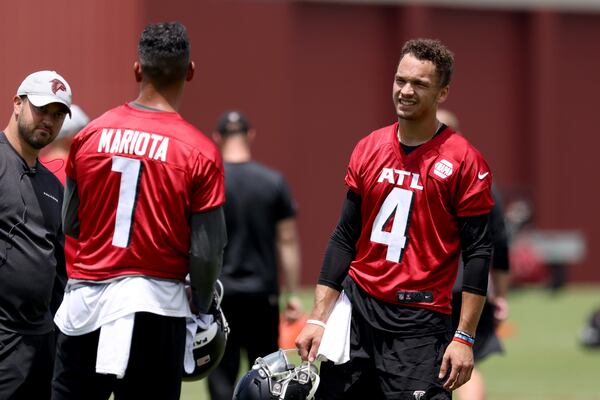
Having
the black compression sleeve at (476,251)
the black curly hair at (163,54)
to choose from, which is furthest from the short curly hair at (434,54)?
the black curly hair at (163,54)

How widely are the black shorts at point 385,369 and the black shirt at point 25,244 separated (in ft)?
4.86

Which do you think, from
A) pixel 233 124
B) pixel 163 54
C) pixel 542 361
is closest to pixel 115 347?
pixel 163 54

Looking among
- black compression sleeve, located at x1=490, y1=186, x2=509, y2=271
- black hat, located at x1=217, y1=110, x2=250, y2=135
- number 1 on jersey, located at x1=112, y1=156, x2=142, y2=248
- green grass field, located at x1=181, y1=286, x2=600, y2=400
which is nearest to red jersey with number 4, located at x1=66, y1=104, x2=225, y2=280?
number 1 on jersey, located at x1=112, y1=156, x2=142, y2=248

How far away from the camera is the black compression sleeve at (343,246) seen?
21.2 feet

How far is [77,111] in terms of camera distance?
847 cm

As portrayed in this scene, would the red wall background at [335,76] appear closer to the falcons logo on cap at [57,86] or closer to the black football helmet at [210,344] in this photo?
the falcons logo on cap at [57,86]

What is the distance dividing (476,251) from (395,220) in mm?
421

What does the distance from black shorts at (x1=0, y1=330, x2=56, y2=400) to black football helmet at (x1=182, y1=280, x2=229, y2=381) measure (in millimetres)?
744

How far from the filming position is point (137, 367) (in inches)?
229

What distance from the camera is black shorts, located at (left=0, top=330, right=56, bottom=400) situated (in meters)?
6.43

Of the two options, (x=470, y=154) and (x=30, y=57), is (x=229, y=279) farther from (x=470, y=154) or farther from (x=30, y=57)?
(x=30, y=57)

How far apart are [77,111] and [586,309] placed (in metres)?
14.9

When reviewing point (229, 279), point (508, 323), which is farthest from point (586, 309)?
point (229, 279)

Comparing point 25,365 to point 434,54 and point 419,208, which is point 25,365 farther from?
point 434,54
